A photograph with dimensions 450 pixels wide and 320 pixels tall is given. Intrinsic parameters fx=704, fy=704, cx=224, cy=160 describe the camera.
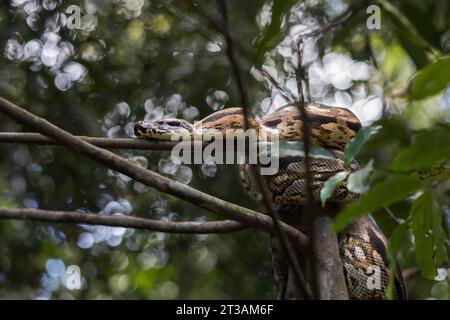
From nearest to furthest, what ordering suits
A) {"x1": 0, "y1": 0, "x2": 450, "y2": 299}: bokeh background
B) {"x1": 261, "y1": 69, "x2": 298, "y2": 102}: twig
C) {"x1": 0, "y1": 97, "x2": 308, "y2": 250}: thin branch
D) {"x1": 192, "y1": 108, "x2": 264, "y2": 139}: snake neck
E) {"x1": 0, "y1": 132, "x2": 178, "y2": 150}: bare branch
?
{"x1": 261, "y1": 69, "x2": 298, "y2": 102}: twig < {"x1": 0, "y1": 97, "x2": 308, "y2": 250}: thin branch < {"x1": 0, "y1": 132, "x2": 178, "y2": 150}: bare branch < {"x1": 192, "y1": 108, "x2": 264, "y2": 139}: snake neck < {"x1": 0, "y1": 0, "x2": 450, "y2": 299}: bokeh background

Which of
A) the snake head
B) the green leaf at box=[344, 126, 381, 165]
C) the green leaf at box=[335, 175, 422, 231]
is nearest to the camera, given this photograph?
the green leaf at box=[335, 175, 422, 231]

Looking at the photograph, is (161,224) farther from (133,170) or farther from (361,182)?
(361,182)

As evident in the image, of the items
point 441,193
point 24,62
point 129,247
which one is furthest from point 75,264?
point 441,193

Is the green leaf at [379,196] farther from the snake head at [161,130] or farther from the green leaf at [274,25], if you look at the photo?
the snake head at [161,130]

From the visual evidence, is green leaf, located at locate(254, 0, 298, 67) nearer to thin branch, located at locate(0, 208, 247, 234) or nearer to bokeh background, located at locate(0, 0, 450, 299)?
thin branch, located at locate(0, 208, 247, 234)

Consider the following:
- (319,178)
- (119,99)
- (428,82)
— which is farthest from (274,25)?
(119,99)

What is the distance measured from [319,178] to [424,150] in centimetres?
191

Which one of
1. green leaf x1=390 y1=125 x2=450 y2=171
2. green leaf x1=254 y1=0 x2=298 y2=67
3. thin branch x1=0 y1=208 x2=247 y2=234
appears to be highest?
green leaf x1=254 y1=0 x2=298 y2=67

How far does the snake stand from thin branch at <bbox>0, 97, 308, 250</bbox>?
0.82 m

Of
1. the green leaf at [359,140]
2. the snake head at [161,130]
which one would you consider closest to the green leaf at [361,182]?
the green leaf at [359,140]

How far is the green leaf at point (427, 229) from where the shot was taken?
8.21 ft

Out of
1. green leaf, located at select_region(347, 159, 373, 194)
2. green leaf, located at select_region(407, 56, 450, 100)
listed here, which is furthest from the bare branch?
green leaf, located at select_region(407, 56, 450, 100)

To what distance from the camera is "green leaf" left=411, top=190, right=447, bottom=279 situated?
8.21 ft

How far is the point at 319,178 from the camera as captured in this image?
4000 mm
